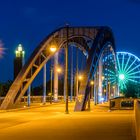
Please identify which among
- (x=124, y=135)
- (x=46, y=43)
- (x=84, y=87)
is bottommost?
(x=124, y=135)

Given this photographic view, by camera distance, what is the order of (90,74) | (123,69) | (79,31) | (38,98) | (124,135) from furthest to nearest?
(123,69) < (38,98) < (79,31) < (90,74) < (124,135)

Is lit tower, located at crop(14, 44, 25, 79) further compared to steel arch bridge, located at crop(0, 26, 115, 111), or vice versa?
lit tower, located at crop(14, 44, 25, 79)

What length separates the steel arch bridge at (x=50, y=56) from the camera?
52.9m

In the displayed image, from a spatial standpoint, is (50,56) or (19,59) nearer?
(19,59)

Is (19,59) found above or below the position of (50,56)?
below

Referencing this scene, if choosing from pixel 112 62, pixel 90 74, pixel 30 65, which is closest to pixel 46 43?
pixel 30 65

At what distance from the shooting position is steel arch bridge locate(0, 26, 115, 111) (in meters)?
52.9

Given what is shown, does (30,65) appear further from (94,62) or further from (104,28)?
(104,28)

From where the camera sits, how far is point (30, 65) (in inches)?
2356

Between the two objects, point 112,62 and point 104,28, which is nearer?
point 104,28

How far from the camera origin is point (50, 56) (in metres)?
66.2

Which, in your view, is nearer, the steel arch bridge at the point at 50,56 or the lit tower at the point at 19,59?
the steel arch bridge at the point at 50,56

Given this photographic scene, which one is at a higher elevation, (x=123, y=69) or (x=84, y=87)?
(x=123, y=69)

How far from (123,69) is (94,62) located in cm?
6783
